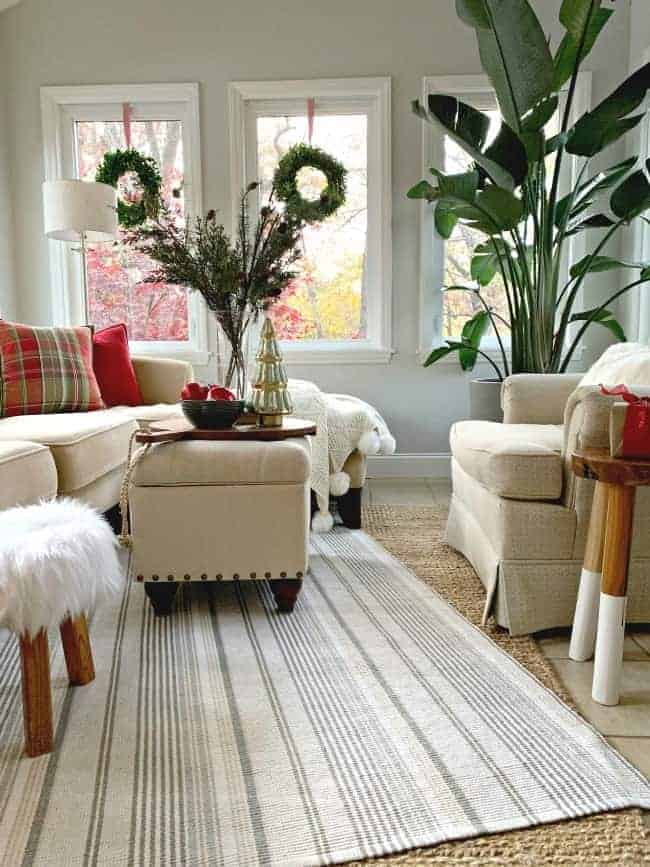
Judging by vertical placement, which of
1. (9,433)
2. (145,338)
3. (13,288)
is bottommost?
(9,433)

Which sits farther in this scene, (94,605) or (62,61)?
(62,61)

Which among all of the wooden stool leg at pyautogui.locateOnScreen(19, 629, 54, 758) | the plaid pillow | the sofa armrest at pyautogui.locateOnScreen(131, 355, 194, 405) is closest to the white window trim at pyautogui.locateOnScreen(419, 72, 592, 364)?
the sofa armrest at pyautogui.locateOnScreen(131, 355, 194, 405)

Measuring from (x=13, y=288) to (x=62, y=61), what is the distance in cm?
134

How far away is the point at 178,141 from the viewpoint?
13.9 ft

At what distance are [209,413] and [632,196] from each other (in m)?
2.34

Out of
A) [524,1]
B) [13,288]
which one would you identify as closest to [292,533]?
[524,1]

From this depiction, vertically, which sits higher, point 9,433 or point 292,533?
point 9,433

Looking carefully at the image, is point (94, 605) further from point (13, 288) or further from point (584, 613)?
point (13, 288)

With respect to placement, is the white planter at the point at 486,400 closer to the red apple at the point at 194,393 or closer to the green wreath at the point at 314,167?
the green wreath at the point at 314,167

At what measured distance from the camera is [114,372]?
3.52m

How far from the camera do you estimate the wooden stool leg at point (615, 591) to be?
1.61 meters

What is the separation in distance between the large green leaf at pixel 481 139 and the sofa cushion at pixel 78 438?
1.91m

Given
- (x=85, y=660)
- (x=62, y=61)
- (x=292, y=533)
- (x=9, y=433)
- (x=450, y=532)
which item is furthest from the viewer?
(x=62, y=61)

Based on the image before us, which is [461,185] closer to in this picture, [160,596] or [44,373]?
[44,373]
